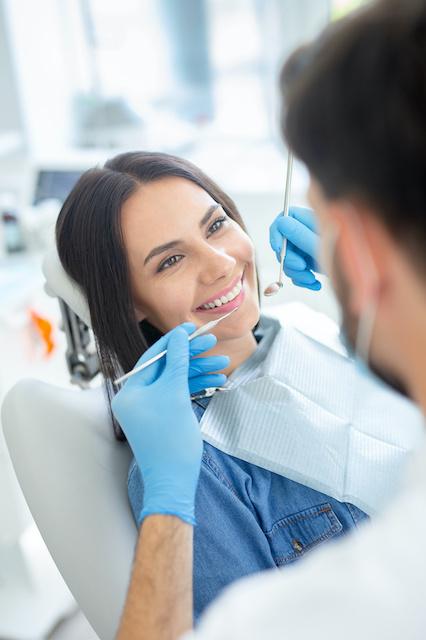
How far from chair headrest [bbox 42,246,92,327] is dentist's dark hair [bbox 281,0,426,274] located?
0.81m

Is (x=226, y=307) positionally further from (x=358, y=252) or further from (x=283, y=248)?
(x=358, y=252)

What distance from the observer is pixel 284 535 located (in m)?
1.20

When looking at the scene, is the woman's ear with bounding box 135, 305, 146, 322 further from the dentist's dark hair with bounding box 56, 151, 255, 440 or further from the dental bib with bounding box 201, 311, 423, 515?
the dental bib with bounding box 201, 311, 423, 515

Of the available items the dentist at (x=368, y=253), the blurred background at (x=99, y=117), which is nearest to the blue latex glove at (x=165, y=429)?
the dentist at (x=368, y=253)

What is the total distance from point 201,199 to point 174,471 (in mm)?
580

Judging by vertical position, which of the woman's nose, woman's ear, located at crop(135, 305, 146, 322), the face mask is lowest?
woman's ear, located at crop(135, 305, 146, 322)

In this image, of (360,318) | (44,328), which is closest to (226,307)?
(360,318)

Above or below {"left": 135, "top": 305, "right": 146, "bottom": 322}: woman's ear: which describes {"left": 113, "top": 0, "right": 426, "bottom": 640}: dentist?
above

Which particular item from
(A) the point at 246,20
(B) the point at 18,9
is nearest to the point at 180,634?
(A) the point at 246,20

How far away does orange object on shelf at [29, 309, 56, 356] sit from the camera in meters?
2.20

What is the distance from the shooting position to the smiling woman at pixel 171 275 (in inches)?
48.3

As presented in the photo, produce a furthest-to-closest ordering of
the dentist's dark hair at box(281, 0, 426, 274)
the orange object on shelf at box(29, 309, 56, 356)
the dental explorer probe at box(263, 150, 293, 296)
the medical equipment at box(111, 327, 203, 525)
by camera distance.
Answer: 1. the orange object on shelf at box(29, 309, 56, 356)
2. the dental explorer probe at box(263, 150, 293, 296)
3. the medical equipment at box(111, 327, 203, 525)
4. the dentist's dark hair at box(281, 0, 426, 274)

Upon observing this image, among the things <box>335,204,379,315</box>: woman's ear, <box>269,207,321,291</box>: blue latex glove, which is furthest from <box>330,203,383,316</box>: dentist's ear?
<box>269,207,321,291</box>: blue latex glove

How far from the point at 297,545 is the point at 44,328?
1.27 m
